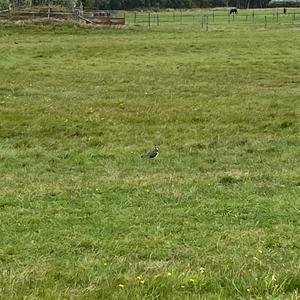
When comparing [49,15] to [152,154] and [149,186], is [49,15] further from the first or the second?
[149,186]

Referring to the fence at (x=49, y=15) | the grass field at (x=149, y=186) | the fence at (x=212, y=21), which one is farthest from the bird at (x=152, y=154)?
the fence at (x=49, y=15)

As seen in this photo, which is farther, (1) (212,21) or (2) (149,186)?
(1) (212,21)

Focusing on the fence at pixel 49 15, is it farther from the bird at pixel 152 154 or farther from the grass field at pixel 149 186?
the bird at pixel 152 154

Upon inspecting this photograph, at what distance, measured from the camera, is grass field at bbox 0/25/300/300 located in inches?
236

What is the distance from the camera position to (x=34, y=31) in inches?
2194

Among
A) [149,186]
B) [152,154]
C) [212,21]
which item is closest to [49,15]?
[212,21]

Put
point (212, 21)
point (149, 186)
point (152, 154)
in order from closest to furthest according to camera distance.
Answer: point (149, 186) < point (152, 154) < point (212, 21)

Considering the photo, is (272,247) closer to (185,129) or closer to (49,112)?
(185,129)

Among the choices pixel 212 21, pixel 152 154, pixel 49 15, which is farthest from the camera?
pixel 212 21

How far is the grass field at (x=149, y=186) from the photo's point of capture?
6.00 metres

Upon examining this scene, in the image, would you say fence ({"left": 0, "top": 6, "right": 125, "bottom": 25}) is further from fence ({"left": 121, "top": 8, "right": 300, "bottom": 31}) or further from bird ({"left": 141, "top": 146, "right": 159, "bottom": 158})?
bird ({"left": 141, "top": 146, "right": 159, "bottom": 158})

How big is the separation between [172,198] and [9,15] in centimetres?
5779

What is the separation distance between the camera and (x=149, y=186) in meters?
11.7

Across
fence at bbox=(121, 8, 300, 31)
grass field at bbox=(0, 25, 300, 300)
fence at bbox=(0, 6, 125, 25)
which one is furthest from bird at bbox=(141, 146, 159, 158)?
fence at bbox=(0, 6, 125, 25)
